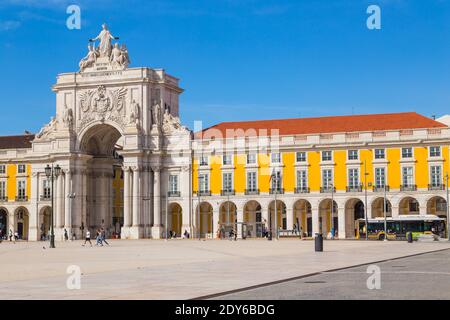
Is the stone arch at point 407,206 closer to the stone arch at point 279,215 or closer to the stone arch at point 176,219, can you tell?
the stone arch at point 279,215

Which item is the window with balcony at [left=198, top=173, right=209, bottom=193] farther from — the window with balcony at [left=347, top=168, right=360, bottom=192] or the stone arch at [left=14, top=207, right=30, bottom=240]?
the stone arch at [left=14, top=207, right=30, bottom=240]

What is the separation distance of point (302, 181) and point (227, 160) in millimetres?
8964

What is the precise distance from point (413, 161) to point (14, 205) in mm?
49225

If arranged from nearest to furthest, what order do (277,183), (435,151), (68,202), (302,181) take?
(435,151) < (302,181) < (277,183) < (68,202)

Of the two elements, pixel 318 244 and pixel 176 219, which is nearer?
pixel 318 244

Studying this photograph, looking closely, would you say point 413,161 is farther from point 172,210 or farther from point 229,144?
point 172,210

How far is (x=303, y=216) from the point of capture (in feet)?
310

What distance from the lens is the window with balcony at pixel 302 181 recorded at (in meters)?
90.1

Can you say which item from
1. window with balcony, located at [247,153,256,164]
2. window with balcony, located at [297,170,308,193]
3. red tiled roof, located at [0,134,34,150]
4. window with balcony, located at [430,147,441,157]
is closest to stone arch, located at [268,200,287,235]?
window with balcony, located at [297,170,308,193]

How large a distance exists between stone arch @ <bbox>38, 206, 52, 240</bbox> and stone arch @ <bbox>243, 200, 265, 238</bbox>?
79.5ft

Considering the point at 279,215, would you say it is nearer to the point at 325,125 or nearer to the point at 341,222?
the point at 341,222

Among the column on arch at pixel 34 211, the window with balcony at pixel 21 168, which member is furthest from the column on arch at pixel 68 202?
the window with balcony at pixel 21 168

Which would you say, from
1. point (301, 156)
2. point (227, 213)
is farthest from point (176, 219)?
point (301, 156)
